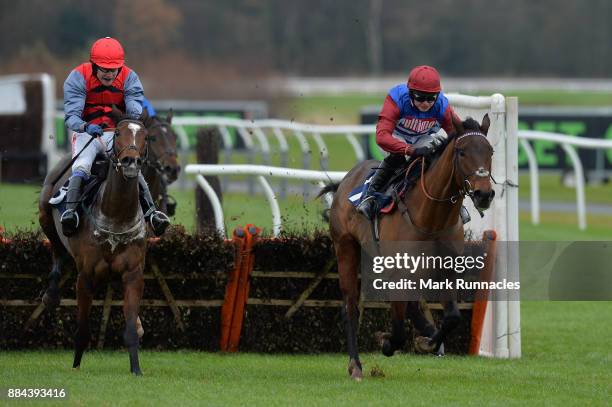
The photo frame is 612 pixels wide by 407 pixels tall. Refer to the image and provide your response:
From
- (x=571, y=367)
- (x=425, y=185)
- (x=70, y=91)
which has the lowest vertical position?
(x=571, y=367)

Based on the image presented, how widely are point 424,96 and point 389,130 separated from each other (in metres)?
0.32

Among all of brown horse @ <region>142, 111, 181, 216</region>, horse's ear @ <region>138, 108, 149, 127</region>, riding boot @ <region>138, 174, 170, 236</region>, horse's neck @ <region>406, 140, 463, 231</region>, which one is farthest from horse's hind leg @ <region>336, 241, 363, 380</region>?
brown horse @ <region>142, 111, 181, 216</region>

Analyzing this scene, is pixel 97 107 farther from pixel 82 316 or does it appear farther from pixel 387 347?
pixel 387 347

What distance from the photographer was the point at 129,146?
7.93 metres

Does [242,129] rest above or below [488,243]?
above

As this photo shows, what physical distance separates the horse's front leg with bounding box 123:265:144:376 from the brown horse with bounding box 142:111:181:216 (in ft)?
8.95

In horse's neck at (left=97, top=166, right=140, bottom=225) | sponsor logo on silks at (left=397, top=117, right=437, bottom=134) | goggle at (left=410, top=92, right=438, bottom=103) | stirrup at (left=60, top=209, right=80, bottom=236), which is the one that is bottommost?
stirrup at (left=60, top=209, right=80, bottom=236)

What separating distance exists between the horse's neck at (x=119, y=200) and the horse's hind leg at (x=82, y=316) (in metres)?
0.46

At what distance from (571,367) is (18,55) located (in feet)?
74.1

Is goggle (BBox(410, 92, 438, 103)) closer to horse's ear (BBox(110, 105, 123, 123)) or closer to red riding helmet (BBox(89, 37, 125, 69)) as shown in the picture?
horse's ear (BBox(110, 105, 123, 123))

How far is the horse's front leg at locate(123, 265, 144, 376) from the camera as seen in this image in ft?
26.7

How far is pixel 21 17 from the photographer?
28.9m

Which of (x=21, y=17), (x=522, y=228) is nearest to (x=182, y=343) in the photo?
(x=522, y=228)

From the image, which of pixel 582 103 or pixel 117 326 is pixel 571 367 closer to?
pixel 117 326
